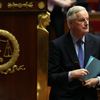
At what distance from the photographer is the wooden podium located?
6.14 ft

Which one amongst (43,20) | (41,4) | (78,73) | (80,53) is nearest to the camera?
(41,4)

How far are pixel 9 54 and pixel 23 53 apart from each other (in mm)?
60

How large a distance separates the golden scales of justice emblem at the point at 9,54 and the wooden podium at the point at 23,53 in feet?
0.04

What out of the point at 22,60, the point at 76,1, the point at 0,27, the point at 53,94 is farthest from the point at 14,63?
the point at 76,1

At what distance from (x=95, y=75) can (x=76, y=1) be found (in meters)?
1.25

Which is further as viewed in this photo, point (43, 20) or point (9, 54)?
point (43, 20)

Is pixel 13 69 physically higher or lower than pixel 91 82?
higher

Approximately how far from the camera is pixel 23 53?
6.29 ft

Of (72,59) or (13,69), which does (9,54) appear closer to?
(13,69)

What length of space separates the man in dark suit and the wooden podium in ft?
1.52

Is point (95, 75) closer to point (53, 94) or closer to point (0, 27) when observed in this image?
point (53, 94)

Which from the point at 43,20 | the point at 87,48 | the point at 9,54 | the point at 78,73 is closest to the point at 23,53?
the point at 9,54

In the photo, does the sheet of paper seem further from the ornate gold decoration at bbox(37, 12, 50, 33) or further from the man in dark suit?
the ornate gold decoration at bbox(37, 12, 50, 33)

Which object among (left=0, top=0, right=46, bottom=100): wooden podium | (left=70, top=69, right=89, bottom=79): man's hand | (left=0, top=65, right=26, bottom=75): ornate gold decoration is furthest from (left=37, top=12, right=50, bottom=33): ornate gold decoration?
(left=70, top=69, right=89, bottom=79): man's hand
